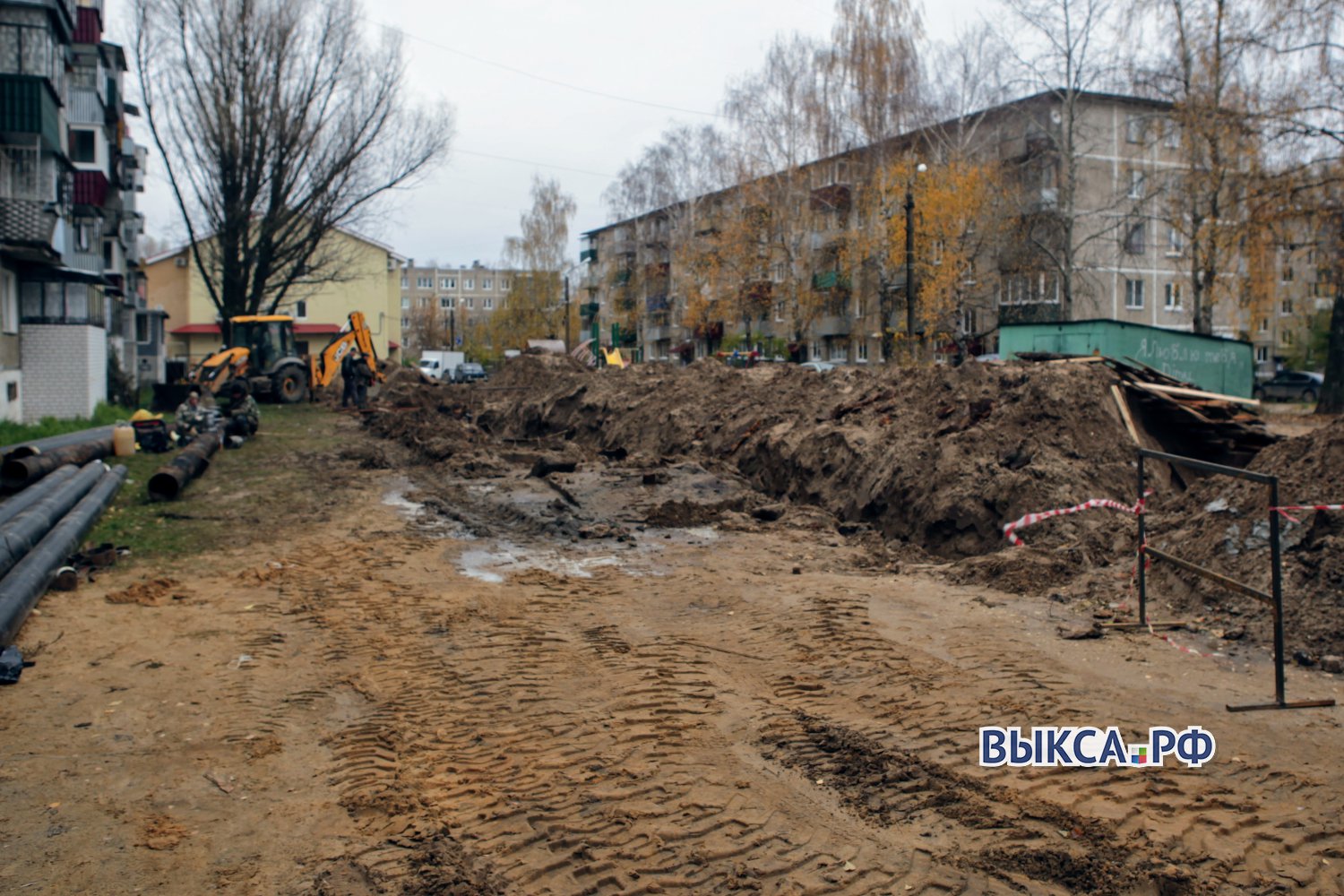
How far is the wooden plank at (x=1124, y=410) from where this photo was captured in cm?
1285

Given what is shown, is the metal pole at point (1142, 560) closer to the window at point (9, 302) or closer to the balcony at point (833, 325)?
the window at point (9, 302)

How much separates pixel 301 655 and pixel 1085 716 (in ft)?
17.3

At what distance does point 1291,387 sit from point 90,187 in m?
48.7

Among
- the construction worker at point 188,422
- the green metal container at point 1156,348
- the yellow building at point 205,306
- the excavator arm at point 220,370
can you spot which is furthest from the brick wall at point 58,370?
the yellow building at point 205,306

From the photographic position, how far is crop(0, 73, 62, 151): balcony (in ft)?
83.7

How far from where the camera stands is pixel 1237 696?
20.0 feet

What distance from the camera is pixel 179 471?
588 inches

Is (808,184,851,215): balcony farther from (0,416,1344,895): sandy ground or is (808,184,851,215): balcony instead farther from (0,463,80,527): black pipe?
(0,416,1344,895): sandy ground

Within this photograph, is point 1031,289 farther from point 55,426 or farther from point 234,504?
point 234,504

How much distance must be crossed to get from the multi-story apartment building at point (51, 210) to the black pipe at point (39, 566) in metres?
16.2

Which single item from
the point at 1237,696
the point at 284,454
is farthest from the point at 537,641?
the point at 284,454

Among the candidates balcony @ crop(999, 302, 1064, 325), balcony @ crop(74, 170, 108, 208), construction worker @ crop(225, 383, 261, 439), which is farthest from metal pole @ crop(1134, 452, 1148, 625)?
balcony @ crop(999, 302, 1064, 325)

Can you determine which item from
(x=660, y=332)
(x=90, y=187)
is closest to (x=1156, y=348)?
(x=90, y=187)

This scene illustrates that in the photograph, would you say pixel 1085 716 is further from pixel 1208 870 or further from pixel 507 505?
pixel 507 505
